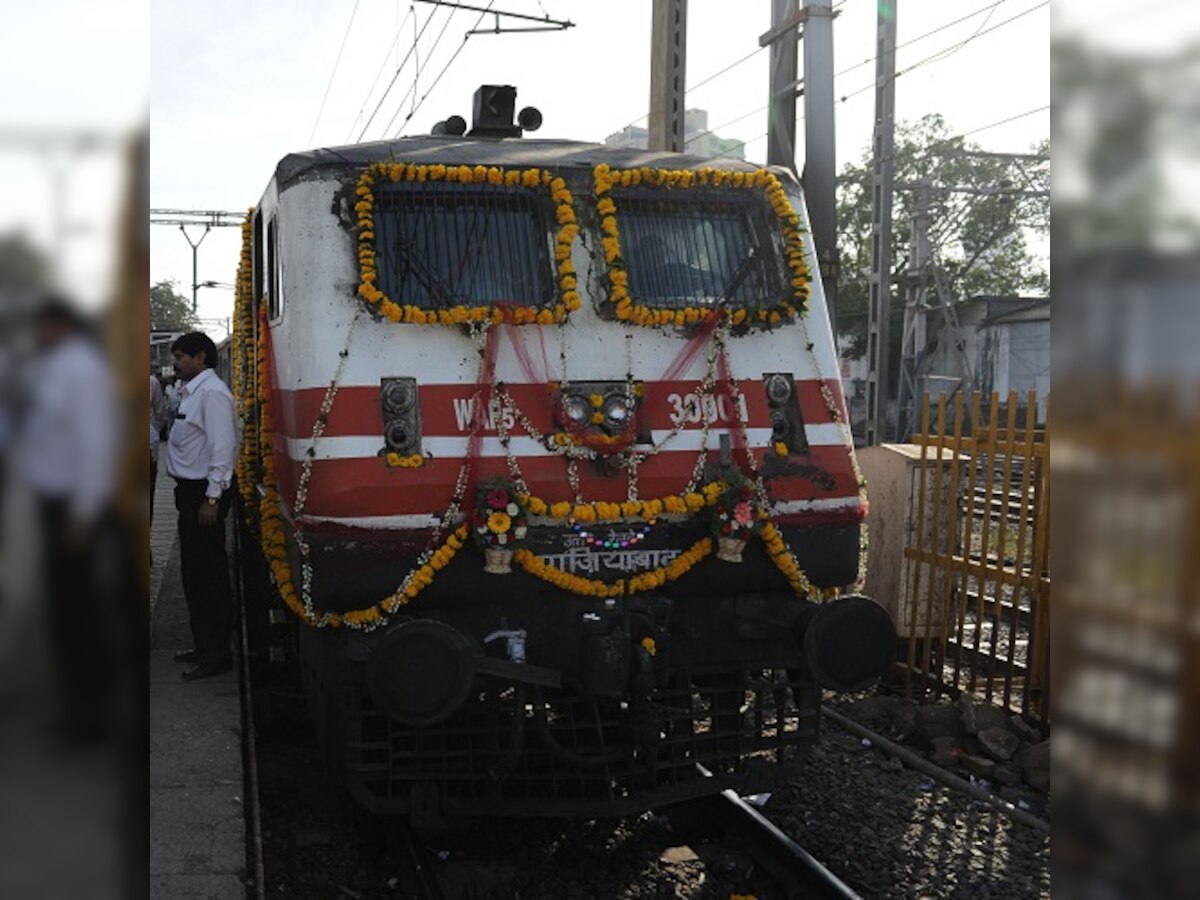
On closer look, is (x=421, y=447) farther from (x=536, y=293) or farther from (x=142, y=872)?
(x=142, y=872)

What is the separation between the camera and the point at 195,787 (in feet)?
18.2

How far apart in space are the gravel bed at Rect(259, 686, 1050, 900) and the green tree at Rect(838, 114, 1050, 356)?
35661 mm

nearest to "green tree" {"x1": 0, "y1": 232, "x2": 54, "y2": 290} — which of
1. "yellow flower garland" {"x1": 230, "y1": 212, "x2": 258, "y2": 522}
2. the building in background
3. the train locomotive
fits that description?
the train locomotive

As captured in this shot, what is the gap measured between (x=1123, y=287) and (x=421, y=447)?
438cm

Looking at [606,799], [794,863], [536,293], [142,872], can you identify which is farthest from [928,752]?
[142,872]

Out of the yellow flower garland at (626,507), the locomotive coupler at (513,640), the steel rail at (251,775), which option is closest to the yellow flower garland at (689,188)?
the yellow flower garland at (626,507)

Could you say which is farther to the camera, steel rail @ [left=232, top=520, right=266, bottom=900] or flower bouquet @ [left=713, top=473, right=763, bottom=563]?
flower bouquet @ [left=713, top=473, right=763, bottom=563]

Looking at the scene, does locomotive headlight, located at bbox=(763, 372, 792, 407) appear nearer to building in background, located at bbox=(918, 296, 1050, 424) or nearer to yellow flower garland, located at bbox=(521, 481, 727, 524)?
yellow flower garland, located at bbox=(521, 481, 727, 524)

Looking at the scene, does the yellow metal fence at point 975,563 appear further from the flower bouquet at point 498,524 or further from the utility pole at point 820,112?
the flower bouquet at point 498,524

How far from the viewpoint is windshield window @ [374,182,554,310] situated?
5.27m

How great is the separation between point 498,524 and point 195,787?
1.96m

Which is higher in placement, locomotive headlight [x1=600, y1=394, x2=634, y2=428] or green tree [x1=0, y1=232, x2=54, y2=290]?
green tree [x1=0, y1=232, x2=54, y2=290]

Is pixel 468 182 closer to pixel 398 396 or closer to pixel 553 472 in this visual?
pixel 398 396

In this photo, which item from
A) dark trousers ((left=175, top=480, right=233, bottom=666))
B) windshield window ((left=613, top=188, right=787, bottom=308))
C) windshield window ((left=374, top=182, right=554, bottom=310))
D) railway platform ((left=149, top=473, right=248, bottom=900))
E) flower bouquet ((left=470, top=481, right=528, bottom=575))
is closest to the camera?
railway platform ((left=149, top=473, right=248, bottom=900))
